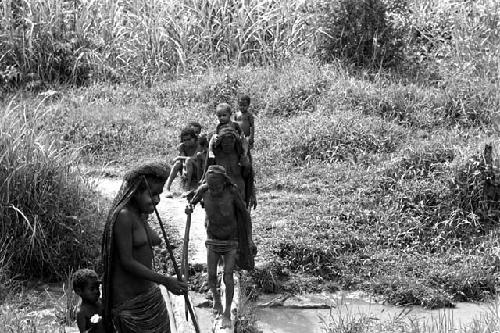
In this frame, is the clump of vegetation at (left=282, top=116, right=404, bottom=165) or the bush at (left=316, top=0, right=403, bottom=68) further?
the bush at (left=316, top=0, right=403, bottom=68)

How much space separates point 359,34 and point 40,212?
6.97 metres

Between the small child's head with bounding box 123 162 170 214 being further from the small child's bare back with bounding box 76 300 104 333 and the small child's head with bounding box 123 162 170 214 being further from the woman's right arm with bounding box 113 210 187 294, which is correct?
the small child's bare back with bounding box 76 300 104 333

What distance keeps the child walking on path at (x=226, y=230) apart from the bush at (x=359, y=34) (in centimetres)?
744

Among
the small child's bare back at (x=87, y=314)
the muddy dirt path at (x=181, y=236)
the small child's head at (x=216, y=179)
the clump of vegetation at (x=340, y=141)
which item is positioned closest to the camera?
the small child's bare back at (x=87, y=314)

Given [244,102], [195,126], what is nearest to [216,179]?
[244,102]

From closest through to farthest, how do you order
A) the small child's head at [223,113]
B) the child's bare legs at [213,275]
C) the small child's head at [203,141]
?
the child's bare legs at [213,275], the small child's head at [223,113], the small child's head at [203,141]

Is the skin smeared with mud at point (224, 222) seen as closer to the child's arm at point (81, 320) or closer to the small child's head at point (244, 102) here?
the child's arm at point (81, 320)

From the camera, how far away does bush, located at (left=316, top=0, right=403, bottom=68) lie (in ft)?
49.5

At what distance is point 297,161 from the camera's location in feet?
42.7

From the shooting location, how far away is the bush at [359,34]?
15.1 metres

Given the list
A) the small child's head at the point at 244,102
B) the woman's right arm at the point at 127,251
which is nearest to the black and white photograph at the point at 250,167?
the woman's right arm at the point at 127,251

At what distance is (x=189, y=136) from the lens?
11.8 m

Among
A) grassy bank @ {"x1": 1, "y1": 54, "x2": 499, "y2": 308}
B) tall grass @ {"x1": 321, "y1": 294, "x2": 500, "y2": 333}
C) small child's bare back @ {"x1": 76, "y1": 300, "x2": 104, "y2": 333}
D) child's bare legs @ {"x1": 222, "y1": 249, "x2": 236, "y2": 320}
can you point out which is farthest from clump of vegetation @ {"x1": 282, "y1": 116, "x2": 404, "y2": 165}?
small child's bare back @ {"x1": 76, "y1": 300, "x2": 104, "y2": 333}

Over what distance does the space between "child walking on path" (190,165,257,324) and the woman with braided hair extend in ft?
7.52
